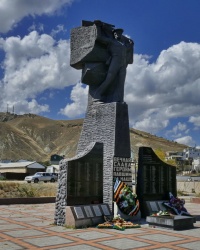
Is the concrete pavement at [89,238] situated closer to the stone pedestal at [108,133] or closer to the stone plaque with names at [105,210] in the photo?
the stone plaque with names at [105,210]

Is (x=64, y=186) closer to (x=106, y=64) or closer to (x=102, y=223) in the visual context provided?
(x=102, y=223)

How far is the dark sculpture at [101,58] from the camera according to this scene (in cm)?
1260

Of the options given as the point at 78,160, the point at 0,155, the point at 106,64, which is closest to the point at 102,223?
the point at 78,160

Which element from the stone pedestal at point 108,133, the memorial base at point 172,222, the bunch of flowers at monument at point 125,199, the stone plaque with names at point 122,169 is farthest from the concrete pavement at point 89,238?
the stone pedestal at point 108,133

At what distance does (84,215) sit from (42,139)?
402 ft

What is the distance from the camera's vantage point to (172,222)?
386 inches

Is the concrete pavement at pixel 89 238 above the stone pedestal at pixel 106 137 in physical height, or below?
below

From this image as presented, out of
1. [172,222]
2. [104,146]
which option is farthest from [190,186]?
[172,222]

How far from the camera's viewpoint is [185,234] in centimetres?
912

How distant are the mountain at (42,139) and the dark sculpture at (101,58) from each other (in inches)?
3329

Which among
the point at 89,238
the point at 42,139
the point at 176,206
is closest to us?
the point at 89,238

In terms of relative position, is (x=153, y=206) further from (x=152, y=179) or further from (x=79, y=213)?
(x=79, y=213)

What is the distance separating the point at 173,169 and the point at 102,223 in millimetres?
4098

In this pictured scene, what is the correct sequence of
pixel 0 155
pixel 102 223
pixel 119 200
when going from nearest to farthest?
pixel 102 223 < pixel 119 200 < pixel 0 155
